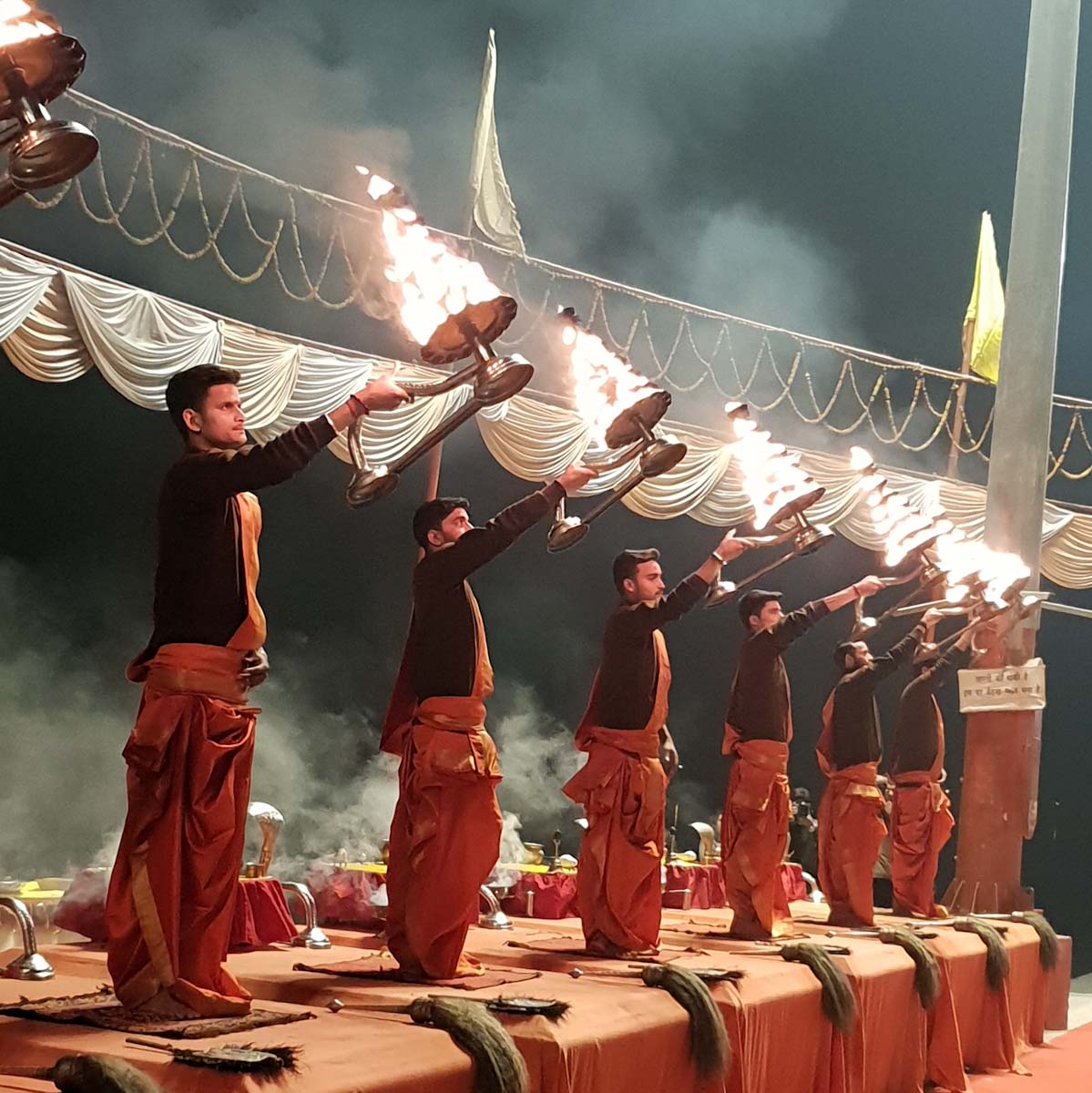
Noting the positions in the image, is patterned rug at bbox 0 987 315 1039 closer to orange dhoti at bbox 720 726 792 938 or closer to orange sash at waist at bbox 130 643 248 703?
orange sash at waist at bbox 130 643 248 703

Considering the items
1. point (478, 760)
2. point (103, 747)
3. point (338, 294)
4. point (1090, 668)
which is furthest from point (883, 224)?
point (478, 760)

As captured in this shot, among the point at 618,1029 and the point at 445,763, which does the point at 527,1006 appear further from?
the point at 445,763

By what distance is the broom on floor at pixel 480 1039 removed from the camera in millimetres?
3271

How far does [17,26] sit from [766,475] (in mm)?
3183

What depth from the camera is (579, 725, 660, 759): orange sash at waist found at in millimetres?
5305

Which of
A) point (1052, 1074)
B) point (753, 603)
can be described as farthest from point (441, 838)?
point (1052, 1074)

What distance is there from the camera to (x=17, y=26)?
8.92ft

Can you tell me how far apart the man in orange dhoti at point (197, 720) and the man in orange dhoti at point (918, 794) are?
16.2 ft

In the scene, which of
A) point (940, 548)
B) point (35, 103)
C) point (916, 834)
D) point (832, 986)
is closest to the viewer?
point (35, 103)

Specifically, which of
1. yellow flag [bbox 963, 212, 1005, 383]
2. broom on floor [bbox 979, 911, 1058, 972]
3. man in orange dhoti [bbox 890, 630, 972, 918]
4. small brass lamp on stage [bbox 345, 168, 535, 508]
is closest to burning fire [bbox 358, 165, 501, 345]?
small brass lamp on stage [bbox 345, 168, 535, 508]

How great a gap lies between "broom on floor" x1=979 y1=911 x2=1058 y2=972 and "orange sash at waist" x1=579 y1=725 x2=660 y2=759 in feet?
10.9

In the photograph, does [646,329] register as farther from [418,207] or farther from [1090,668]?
[1090,668]

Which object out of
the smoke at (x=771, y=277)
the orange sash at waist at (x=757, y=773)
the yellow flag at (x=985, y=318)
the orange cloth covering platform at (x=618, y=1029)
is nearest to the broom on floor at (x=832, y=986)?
the orange cloth covering platform at (x=618, y=1029)

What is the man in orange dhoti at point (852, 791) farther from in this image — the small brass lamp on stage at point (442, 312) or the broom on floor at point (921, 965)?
the small brass lamp on stage at point (442, 312)
